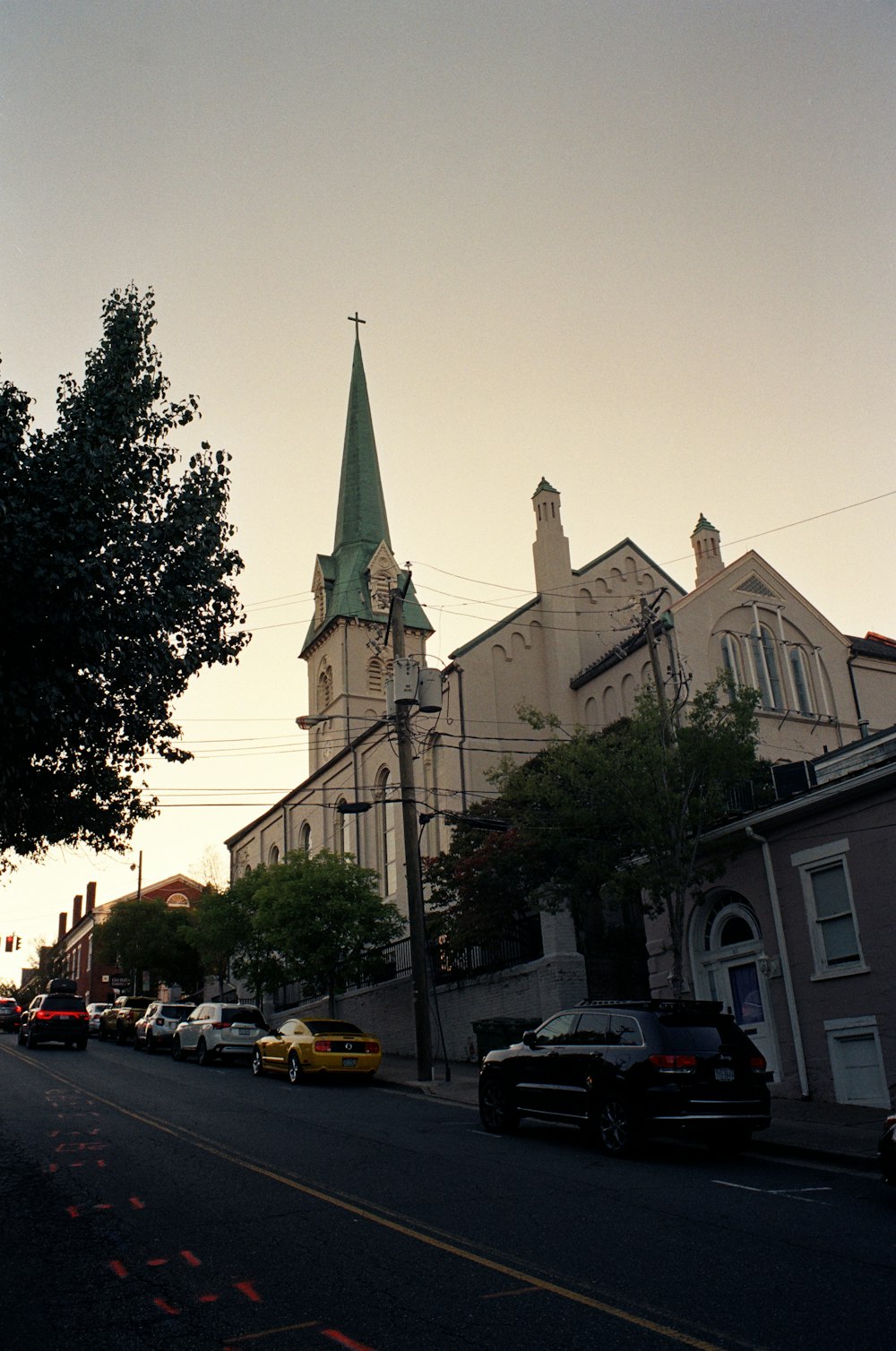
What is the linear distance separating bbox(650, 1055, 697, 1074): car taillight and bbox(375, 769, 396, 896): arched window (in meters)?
30.9

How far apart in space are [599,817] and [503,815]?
728 cm

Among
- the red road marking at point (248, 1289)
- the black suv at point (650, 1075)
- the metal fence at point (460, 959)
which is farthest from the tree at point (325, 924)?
the red road marking at point (248, 1289)

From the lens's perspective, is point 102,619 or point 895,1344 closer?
point 895,1344

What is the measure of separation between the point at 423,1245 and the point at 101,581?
687cm

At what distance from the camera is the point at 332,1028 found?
2177cm

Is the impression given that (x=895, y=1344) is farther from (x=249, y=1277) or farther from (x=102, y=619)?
(x=102, y=619)

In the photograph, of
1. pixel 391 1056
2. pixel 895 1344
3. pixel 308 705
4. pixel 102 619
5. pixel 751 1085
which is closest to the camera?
pixel 895 1344

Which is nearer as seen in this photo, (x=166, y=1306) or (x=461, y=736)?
(x=166, y=1306)

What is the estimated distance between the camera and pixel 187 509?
12.4 meters

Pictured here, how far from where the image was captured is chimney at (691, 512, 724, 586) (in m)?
39.1

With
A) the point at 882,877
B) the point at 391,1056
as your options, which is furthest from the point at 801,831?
the point at 391,1056

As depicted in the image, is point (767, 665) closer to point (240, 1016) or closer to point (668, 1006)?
point (240, 1016)

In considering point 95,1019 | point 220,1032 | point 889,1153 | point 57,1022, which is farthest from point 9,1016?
point 889,1153

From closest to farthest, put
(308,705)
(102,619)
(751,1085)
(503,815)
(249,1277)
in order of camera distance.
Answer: (249,1277)
(102,619)
(751,1085)
(503,815)
(308,705)
